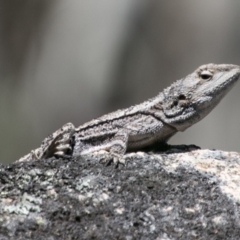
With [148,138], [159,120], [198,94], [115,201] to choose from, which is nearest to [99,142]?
[148,138]

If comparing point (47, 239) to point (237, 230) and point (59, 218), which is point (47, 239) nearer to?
point (59, 218)

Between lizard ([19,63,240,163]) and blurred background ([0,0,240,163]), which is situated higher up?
blurred background ([0,0,240,163])

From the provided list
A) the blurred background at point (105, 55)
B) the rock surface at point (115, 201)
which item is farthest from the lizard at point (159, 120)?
the blurred background at point (105, 55)

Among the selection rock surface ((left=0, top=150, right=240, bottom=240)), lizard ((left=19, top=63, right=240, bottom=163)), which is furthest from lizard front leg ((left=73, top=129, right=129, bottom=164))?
rock surface ((left=0, top=150, right=240, bottom=240))

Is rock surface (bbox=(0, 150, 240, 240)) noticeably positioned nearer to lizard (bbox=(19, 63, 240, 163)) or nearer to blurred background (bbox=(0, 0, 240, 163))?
lizard (bbox=(19, 63, 240, 163))

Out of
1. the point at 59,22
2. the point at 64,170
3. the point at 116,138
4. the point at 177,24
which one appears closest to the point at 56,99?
the point at 59,22

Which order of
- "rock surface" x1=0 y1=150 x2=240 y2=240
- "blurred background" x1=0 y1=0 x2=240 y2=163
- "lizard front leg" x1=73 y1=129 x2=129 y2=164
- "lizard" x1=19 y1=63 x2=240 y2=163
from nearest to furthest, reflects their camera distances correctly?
"rock surface" x1=0 y1=150 x2=240 y2=240 < "lizard front leg" x1=73 y1=129 x2=129 y2=164 < "lizard" x1=19 y1=63 x2=240 y2=163 < "blurred background" x1=0 y1=0 x2=240 y2=163

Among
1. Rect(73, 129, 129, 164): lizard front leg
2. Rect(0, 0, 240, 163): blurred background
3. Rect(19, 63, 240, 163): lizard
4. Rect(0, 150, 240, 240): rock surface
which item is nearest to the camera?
Rect(0, 150, 240, 240): rock surface
